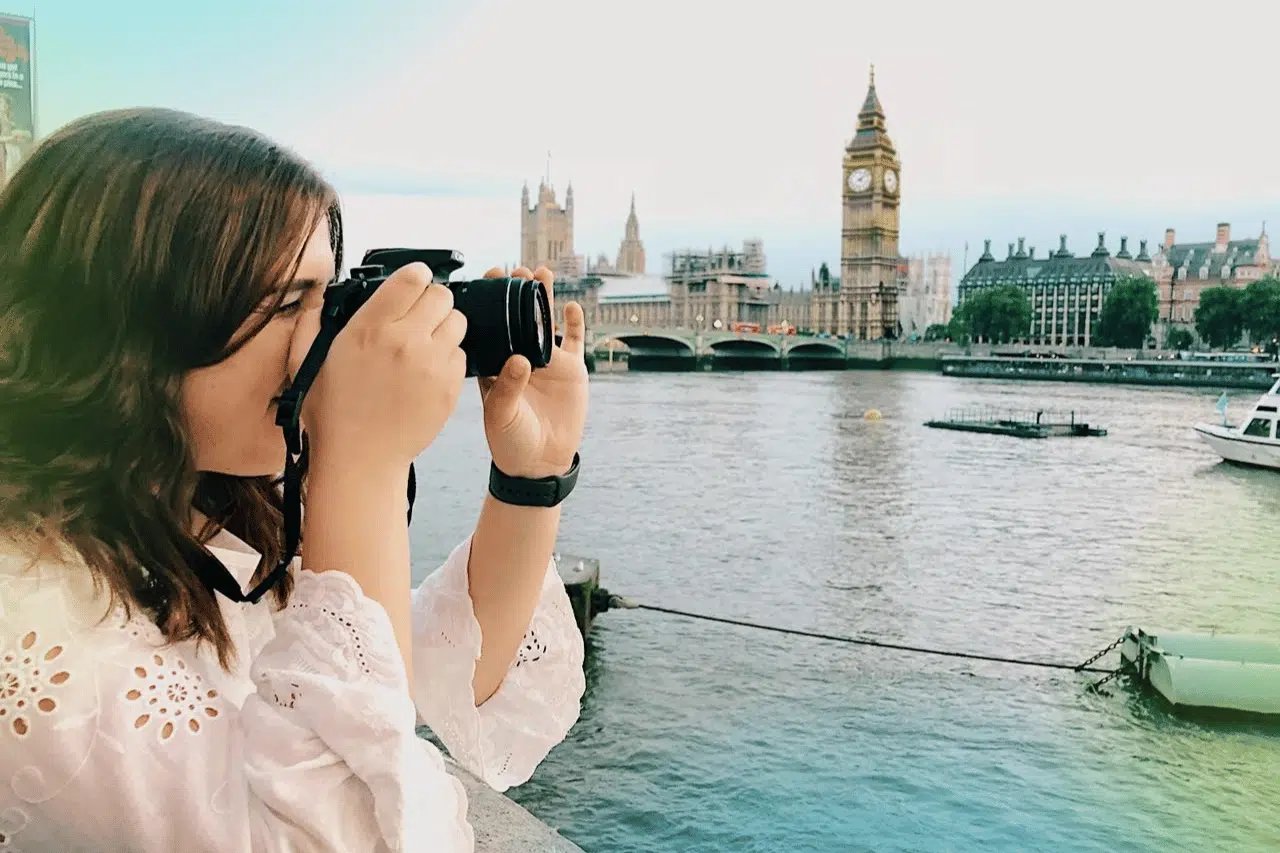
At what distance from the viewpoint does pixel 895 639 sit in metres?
5.64

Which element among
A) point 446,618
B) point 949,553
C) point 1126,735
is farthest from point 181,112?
point 949,553

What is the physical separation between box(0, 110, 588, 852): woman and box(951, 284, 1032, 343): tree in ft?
121

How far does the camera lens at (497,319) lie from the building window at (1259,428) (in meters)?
13.2

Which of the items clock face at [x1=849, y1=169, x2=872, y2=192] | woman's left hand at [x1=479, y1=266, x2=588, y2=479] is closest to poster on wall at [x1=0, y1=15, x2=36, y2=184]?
woman's left hand at [x1=479, y1=266, x2=588, y2=479]

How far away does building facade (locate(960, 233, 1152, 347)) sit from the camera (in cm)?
4191

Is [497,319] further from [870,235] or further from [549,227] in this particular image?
[549,227]

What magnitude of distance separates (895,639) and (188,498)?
211 inches

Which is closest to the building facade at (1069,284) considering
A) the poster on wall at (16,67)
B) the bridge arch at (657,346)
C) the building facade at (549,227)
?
the bridge arch at (657,346)

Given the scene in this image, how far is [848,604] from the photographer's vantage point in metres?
6.34

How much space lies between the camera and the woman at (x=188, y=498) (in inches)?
17.6

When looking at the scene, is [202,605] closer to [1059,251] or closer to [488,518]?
[488,518]

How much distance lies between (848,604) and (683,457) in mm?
5601

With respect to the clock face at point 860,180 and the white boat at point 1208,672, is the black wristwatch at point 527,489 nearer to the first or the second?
the white boat at point 1208,672

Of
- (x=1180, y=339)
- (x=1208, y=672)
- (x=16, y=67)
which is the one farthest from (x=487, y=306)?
(x=1180, y=339)
